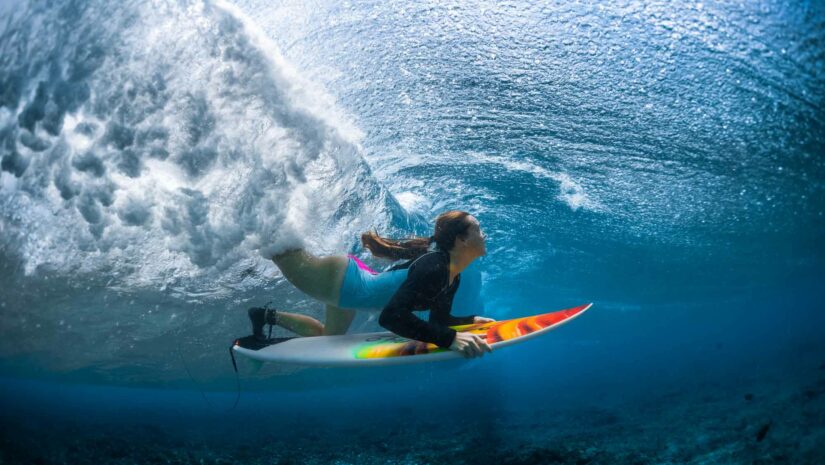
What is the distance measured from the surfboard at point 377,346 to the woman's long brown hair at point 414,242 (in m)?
1.00

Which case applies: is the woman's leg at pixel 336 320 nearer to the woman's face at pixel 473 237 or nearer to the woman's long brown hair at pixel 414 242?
the woman's long brown hair at pixel 414 242

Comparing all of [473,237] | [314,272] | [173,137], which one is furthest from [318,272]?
[173,137]

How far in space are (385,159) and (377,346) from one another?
4.55 meters

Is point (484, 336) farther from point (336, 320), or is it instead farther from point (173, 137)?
point (173, 137)

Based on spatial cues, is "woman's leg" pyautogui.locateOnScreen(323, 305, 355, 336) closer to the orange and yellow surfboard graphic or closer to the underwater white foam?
the orange and yellow surfboard graphic

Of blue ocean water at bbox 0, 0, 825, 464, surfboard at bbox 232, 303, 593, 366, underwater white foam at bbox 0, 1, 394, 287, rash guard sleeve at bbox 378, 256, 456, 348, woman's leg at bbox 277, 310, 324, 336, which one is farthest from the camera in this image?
woman's leg at bbox 277, 310, 324, 336

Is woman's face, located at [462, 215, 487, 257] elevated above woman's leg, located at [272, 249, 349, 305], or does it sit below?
above

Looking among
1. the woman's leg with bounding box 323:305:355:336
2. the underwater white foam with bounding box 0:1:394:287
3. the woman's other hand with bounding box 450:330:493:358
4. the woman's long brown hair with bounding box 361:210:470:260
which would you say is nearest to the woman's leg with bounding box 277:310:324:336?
the woman's leg with bounding box 323:305:355:336

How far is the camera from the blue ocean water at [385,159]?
486cm

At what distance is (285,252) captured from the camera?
205 inches

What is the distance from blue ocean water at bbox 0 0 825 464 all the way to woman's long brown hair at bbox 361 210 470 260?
2.49 meters

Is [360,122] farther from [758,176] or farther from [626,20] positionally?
[758,176]

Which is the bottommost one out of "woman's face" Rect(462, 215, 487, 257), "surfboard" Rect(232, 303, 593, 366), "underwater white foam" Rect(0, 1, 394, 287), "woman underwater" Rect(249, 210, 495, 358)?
"surfboard" Rect(232, 303, 593, 366)

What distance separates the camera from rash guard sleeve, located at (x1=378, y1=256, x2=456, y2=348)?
10.6 feet
